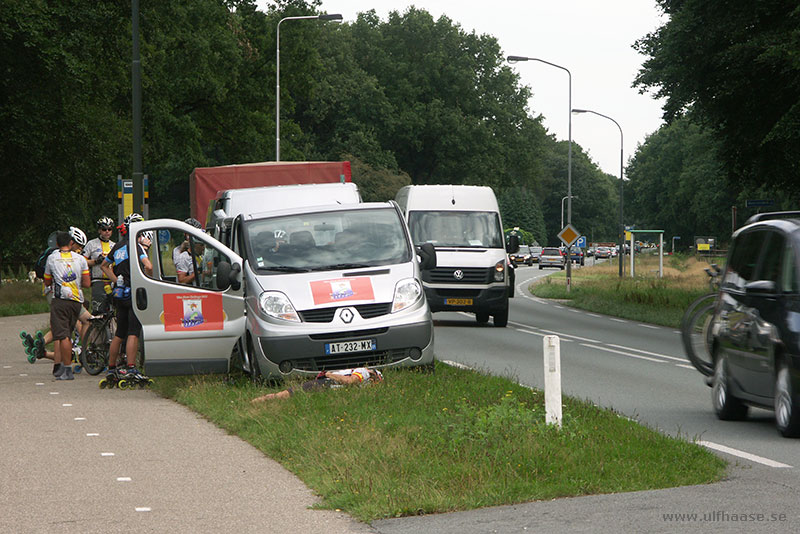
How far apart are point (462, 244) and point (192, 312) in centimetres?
1216

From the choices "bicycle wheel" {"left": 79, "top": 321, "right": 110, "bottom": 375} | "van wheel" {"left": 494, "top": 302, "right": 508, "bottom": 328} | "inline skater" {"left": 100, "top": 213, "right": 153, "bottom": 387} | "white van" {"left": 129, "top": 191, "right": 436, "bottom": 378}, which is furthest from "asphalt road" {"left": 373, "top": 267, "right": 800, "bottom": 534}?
"bicycle wheel" {"left": 79, "top": 321, "right": 110, "bottom": 375}

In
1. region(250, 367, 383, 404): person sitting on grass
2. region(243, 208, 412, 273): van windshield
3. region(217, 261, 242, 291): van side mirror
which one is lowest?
region(250, 367, 383, 404): person sitting on grass

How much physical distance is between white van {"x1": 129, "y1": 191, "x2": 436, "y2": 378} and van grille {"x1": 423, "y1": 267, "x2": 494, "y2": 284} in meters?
10.3

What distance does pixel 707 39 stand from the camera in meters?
25.1

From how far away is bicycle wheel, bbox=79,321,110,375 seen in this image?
15812mm

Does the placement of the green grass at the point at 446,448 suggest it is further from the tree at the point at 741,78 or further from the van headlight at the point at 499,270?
the tree at the point at 741,78

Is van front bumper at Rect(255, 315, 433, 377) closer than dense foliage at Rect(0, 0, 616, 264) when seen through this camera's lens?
Yes

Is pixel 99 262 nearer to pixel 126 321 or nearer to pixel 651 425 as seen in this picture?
pixel 126 321

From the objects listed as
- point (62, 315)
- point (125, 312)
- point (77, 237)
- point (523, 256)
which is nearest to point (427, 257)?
point (125, 312)

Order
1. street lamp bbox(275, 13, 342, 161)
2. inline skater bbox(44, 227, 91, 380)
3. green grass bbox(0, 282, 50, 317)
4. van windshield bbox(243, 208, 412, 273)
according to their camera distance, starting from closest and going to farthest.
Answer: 1. van windshield bbox(243, 208, 412, 273)
2. inline skater bbox(44, 227, 91, 380)
3. green grass bbox(0, 282, 50, 317)
4. street lamp bbox(275, 13, 342, 161)

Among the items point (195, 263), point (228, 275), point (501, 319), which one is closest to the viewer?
point (228, 275)

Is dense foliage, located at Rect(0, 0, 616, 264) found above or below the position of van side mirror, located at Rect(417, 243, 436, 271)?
above

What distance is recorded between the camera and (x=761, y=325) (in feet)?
33.7

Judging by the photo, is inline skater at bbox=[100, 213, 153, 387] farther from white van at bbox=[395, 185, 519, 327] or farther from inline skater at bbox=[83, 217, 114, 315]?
white van at bbox=[395, 185, 519, 327]
